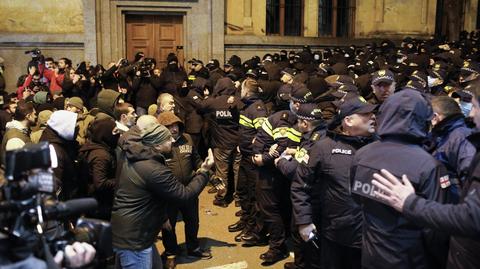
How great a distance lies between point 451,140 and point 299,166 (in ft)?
4.58

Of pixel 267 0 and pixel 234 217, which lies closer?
pixel 234 217

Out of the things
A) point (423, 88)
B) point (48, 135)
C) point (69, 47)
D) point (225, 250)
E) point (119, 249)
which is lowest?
point (225, 250)

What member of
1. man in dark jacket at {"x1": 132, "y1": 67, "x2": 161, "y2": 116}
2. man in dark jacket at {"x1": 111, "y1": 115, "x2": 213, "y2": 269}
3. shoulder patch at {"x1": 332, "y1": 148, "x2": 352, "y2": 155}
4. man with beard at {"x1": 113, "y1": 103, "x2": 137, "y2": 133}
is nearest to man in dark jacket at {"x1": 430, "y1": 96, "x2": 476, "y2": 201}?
shoulder patch at {"x1": 332, "y1": 148, "x2": 352, "y2": 155}

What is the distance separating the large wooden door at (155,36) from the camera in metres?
17.1

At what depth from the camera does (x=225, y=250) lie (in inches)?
272

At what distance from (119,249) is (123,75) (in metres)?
6.96

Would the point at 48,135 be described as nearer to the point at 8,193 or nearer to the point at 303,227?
the point at 303,227

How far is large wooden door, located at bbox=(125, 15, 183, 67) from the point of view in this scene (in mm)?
17078

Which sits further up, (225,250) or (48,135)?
(48,135)

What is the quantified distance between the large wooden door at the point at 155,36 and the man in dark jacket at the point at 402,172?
14304mm

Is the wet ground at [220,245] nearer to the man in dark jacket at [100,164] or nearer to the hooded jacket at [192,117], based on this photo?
the man in dark jacket at [100,164]

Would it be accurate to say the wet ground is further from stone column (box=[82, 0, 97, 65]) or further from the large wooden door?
the large wooden door

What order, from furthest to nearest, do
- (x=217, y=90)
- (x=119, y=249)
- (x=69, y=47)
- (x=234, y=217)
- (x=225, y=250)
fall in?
(x=69, y=47) < (x=217, y=90) < (x=234, y=217) < (x=225, y=250) < (x=119, y=249)

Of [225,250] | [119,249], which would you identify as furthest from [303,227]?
[225,250]
